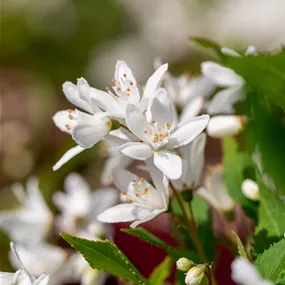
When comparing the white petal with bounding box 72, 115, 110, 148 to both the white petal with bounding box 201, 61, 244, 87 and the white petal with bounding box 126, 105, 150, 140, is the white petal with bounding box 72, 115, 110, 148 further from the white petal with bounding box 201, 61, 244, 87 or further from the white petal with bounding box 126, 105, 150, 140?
the white petal with bounding box 201, 61, 244, 87

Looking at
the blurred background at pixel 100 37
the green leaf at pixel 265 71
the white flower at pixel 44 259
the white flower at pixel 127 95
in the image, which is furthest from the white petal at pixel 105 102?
the blurred background at pixel 100 37

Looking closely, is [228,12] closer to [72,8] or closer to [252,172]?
[72,8]

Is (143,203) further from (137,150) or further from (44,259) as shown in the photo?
(44,259)

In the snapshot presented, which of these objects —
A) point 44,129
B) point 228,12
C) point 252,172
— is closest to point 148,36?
point 228,12

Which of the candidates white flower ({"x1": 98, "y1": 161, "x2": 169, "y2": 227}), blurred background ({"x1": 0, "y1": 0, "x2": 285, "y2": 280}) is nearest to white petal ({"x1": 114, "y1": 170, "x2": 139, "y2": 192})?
white flower ({"x1": 98, "y1": 161, "x2": 169, "y2": 227})

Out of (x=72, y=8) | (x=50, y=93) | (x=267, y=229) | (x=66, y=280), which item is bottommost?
(x=50, y=93)

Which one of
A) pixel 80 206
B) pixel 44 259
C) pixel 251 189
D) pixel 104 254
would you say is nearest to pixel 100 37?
pixel 80 206
